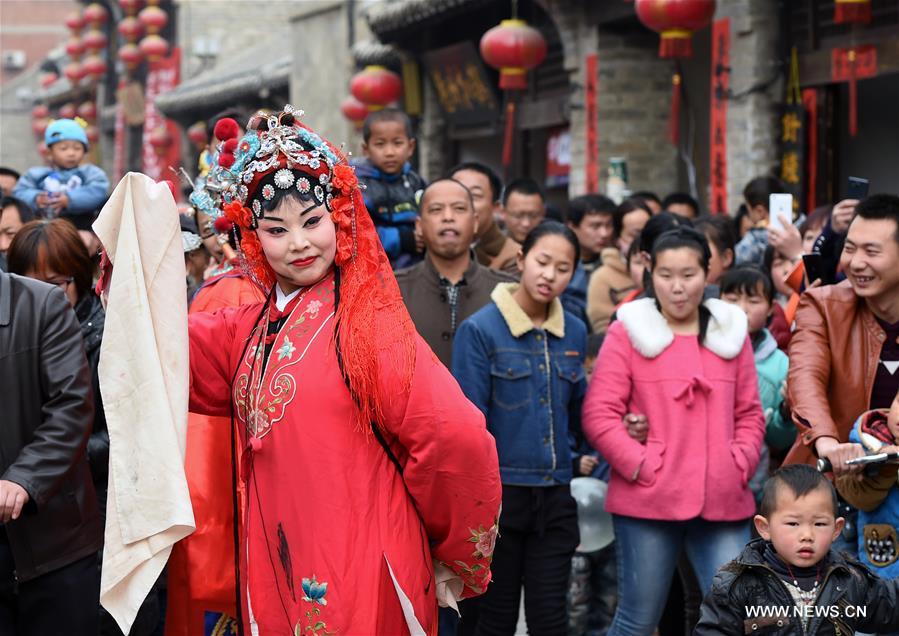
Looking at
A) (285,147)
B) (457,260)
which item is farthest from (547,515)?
(285,147)

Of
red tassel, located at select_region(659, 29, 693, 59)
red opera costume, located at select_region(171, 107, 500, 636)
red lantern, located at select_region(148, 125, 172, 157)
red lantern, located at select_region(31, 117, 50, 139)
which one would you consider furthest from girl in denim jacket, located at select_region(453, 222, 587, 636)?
red lantern, located at select_region(31, 117, 50, 139)

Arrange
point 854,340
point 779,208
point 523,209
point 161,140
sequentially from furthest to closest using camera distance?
point 161,140 < point 523,209 < point 779,208 < point 854,340

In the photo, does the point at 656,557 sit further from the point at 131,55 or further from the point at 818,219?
the point at 131,55

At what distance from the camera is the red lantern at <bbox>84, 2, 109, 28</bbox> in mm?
30828

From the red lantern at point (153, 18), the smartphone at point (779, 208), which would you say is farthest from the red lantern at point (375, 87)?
the red lantern at point (153, 18)

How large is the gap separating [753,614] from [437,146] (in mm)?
12703

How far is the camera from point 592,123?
11.7m

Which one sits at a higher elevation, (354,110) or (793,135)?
(354,110)

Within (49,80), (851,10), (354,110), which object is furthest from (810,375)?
(49,80)

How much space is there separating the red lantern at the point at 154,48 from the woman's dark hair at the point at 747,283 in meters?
21.8

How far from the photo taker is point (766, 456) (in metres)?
5.45

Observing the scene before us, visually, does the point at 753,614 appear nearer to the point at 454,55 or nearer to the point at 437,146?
the point at 454,55

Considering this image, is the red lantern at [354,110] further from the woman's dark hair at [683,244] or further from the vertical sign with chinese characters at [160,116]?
the vertical sign with chinese characters at [160,116]

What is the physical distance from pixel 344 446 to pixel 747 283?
10.2ft
